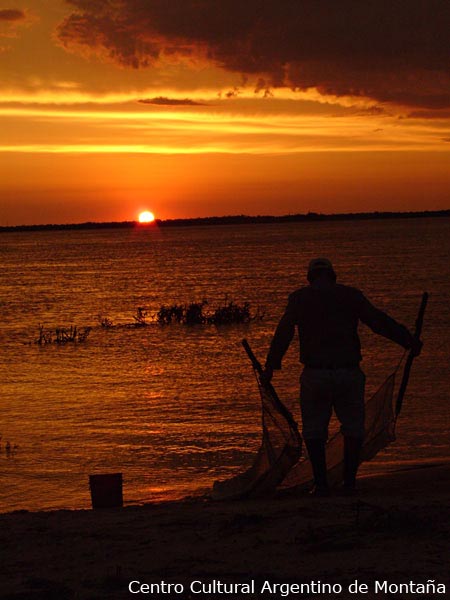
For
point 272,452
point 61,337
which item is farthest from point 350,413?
→ point 61,337

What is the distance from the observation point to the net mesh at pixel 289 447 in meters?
8.33

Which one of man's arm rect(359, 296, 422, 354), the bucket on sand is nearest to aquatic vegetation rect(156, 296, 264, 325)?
the bucket on sand

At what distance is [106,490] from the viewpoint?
355 inches

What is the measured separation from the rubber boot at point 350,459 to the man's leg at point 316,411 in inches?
7.6

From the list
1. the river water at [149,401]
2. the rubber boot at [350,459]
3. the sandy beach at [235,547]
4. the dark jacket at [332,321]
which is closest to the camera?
the sandy beach at [235,547]

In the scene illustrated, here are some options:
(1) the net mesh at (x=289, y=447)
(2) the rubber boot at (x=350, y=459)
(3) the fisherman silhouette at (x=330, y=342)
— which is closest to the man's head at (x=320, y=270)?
(3) the fisherman silhouette at (x=330, y=342)

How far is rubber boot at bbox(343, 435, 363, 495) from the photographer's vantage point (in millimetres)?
7699

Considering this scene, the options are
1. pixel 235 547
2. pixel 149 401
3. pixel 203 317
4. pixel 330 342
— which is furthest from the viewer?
pixel 203 317

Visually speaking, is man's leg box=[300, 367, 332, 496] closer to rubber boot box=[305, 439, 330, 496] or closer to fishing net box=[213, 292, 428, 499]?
rubber boot box=[305, 439, 330, 496]

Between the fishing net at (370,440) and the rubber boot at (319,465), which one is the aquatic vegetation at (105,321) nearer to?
the fishing net at (370,440)

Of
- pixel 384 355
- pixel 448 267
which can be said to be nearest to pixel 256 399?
pixel 384 355

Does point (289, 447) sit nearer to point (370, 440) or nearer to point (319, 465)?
point (319, 465)

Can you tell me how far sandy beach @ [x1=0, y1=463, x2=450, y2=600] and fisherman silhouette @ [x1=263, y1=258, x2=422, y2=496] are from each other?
66cm

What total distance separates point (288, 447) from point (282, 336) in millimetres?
1212
